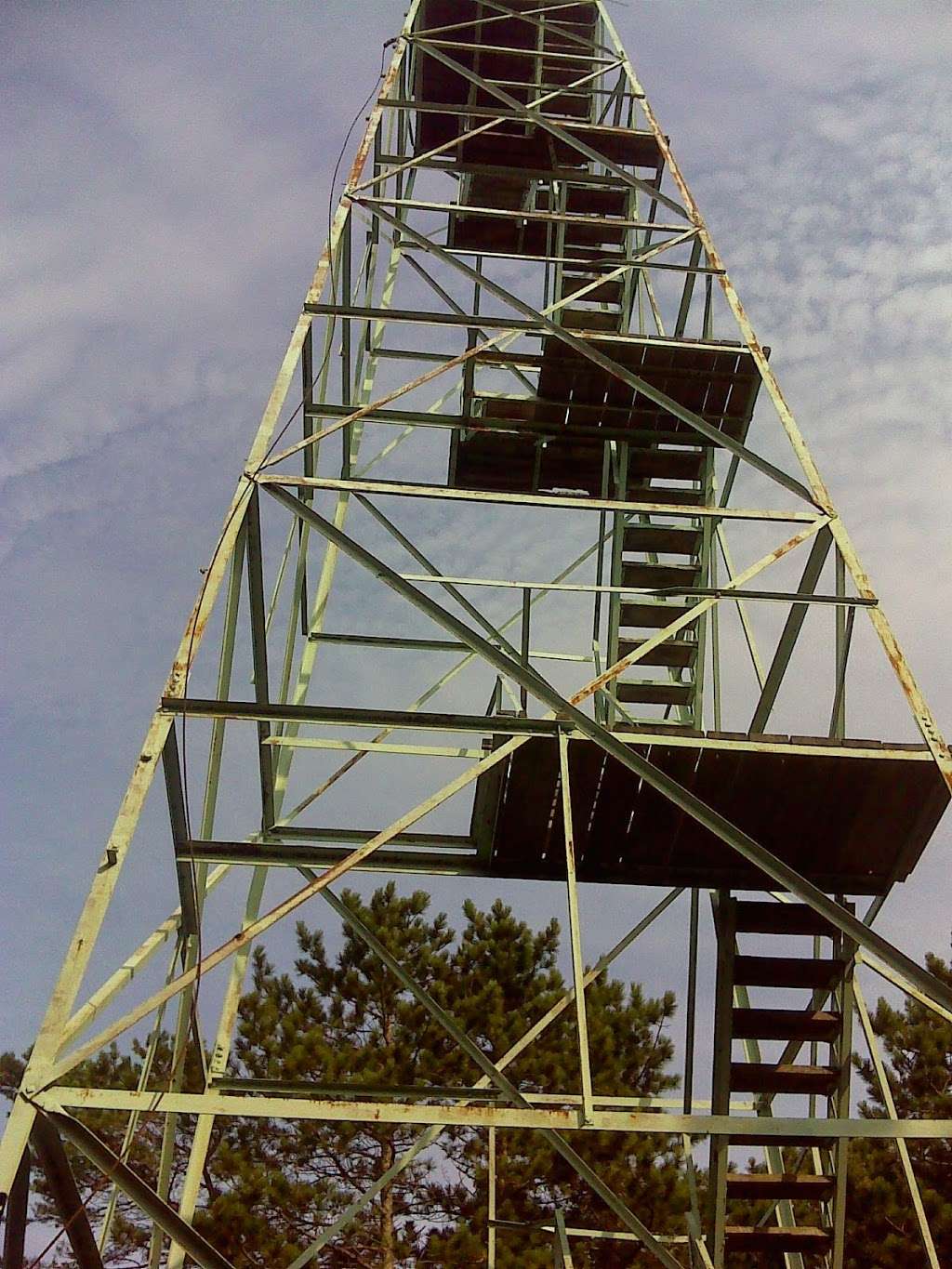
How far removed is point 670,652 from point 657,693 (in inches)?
14.7

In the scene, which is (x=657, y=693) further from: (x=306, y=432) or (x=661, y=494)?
(x=306, y=432)

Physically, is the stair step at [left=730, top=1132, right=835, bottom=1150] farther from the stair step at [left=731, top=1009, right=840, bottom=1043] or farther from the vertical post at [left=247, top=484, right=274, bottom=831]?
the vertical post at [left=247, top=484, right=274, bottom=831]

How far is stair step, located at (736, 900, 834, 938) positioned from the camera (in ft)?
26.3

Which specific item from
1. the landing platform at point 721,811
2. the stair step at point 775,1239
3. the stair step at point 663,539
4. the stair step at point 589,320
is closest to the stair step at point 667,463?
the stair step at point 663,539

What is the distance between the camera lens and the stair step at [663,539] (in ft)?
33.4

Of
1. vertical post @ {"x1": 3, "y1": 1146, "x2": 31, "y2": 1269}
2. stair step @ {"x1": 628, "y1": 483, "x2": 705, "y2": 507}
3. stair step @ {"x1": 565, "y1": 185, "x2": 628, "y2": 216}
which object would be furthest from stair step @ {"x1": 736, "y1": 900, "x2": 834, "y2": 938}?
stair step @ {"x1": 565, "y1": 185, "x2": 628, "y2": 216}

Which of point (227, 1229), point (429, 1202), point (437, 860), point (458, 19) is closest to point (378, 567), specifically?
point (437, 860)

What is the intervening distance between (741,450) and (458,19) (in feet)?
26.8

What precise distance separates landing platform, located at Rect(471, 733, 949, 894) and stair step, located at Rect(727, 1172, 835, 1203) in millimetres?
1943

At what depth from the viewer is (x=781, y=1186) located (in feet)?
27.0

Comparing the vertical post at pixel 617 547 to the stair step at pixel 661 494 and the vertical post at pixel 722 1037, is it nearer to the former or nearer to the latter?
the stair step at pixel 661 494

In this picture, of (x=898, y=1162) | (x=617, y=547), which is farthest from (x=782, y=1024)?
(x=898, y=1162)

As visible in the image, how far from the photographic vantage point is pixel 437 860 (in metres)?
7.77

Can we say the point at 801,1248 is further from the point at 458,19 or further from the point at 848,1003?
the point at 458,19
